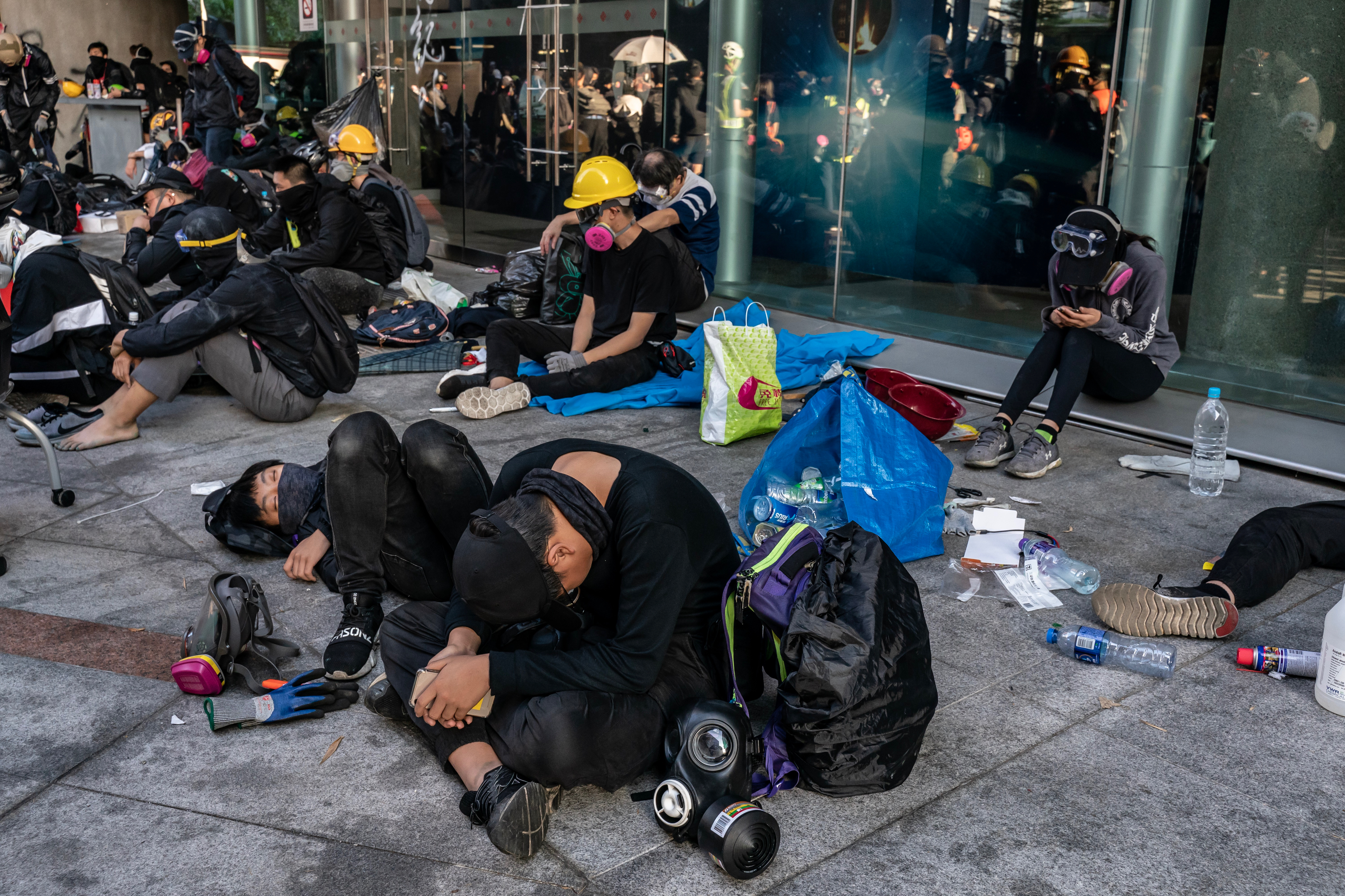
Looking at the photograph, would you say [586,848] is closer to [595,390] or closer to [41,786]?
[41,786]

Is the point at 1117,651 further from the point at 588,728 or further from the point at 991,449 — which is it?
the point at 991,449

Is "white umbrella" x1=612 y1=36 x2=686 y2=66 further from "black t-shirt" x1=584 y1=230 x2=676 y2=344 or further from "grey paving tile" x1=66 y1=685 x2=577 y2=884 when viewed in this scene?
"grey paving tile" x1=66 y1=685 x2=577 y2=884

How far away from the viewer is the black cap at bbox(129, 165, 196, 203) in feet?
23.1

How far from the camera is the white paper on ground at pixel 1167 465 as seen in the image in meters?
4.73

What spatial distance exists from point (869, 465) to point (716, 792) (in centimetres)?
165

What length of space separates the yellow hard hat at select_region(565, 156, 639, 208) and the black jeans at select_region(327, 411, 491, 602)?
265 cm

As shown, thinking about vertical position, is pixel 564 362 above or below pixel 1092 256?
below

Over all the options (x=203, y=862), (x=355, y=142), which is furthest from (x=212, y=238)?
(x=203, y=862)

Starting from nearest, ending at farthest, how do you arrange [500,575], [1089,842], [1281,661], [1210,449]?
[500,575] < [1089,842] < [1281,661] < [1210,449]

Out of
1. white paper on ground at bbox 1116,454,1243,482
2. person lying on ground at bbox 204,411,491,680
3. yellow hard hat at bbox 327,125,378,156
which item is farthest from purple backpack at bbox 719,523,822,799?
yellow hard hat at bbox 327,125,378,156

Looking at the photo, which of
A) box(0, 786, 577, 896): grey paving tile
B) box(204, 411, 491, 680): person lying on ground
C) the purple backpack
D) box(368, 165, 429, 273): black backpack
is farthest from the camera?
box(368, 165, 429, 273): black backpack

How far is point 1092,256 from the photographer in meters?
4.80

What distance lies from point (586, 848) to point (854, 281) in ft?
17.1

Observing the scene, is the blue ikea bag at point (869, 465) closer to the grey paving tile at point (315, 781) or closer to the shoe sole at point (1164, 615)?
the shoe sole at point (1164, 615)
